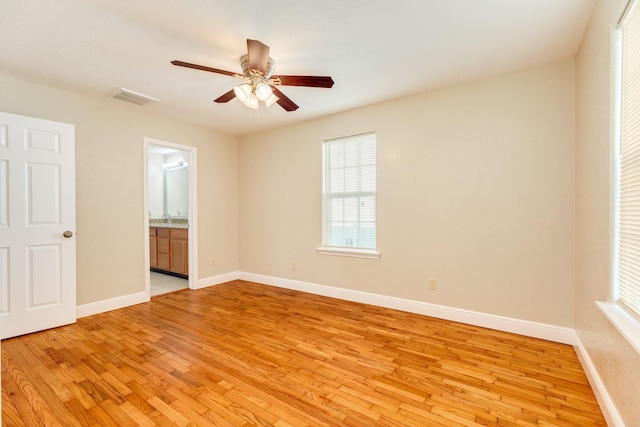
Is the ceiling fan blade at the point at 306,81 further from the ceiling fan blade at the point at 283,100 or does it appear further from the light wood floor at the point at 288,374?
the light wood floor at the point at 288,374

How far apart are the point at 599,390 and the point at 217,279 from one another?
4.42 metres

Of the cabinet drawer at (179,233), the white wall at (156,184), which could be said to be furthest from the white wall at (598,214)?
the white wall at (156,184)

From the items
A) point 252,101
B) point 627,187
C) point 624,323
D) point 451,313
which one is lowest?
point 451,313

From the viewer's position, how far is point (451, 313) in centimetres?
308

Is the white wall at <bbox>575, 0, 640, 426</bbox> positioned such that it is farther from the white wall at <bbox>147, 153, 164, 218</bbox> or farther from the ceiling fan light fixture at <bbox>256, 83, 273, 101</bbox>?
the white wall at <bbox>147, 153, 164, 218</bbox>

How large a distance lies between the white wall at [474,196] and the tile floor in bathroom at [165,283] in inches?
84.3

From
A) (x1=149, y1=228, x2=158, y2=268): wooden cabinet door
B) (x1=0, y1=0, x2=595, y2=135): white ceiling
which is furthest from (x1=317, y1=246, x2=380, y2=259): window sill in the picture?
(x1=149, y1=228, x2=158, y2=268): wooden cabinet door

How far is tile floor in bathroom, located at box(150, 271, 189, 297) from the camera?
4324 millimetres

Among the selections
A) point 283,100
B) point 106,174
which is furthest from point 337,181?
point 106,174

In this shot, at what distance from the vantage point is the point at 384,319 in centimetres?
313

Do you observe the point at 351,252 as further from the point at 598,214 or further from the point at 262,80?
the point at 598,214

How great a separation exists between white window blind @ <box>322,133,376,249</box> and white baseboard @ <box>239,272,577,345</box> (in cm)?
63

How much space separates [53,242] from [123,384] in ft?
6.12

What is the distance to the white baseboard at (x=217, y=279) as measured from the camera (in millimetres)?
4418
